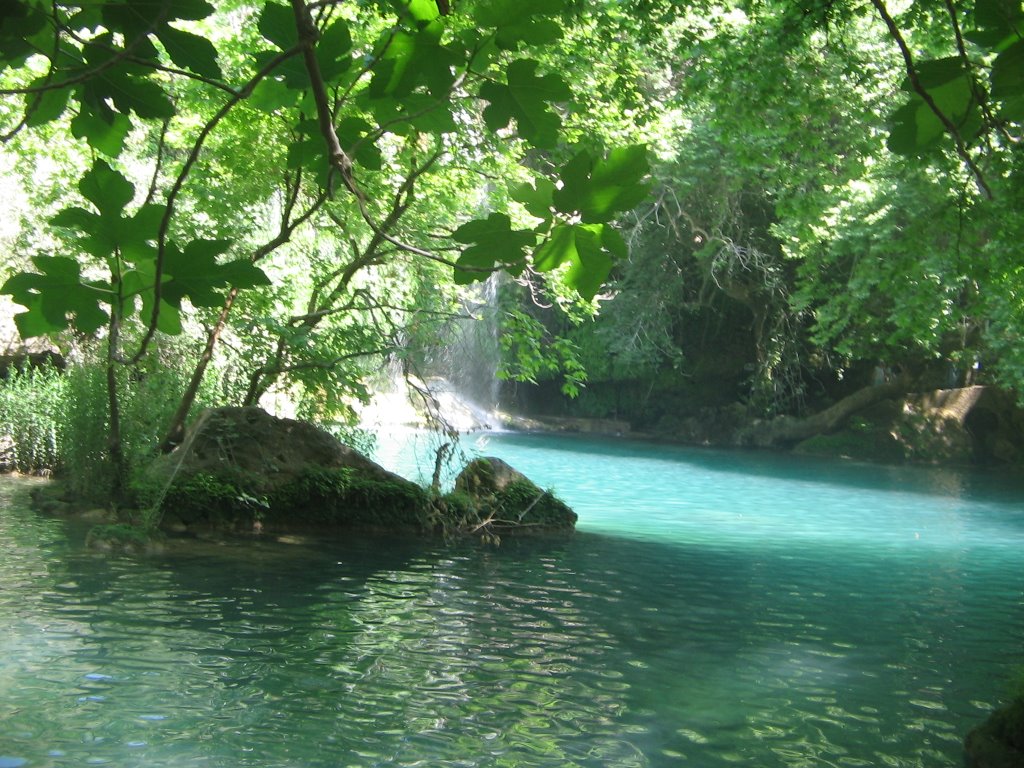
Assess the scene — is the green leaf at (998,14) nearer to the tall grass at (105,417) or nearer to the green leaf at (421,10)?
the green leaf at (421,10)

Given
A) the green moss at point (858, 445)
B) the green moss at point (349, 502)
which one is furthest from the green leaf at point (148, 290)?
the green moss at point (858, 445)

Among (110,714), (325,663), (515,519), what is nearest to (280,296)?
(515,519)

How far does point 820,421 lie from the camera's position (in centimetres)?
3150

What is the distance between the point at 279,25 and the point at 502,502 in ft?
37.6

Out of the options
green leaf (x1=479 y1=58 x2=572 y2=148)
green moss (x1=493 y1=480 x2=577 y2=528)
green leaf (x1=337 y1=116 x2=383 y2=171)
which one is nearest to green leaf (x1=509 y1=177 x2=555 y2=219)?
green leaf (x1=479 y1=58 x2=572 y2=148)

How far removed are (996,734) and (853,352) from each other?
23537mm

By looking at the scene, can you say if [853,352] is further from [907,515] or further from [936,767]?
[936,767]

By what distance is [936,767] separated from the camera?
18.4 ft

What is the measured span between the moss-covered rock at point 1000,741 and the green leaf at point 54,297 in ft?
16.9

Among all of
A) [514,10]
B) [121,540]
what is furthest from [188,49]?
[121,540]

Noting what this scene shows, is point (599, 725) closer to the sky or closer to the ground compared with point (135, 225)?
closer to the ground

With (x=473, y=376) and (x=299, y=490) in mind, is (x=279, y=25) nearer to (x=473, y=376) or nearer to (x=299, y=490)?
(x=299, y=490)

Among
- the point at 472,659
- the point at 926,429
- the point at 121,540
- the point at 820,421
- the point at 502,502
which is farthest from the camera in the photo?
the point at 820,421

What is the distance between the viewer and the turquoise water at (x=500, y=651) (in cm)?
559
